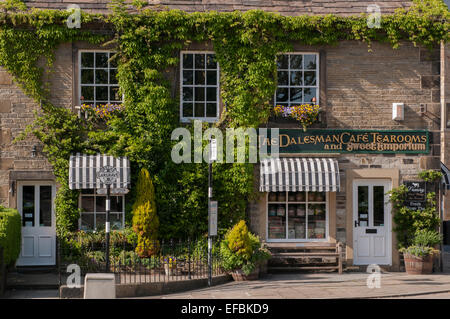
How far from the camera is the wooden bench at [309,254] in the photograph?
47.2 ft

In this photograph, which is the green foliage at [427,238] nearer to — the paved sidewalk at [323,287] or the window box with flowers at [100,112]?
the paved sidewalk at [323,287]

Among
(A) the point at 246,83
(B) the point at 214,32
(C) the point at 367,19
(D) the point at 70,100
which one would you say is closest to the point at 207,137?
(A) the point at 246,83

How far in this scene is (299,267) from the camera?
1439 cm

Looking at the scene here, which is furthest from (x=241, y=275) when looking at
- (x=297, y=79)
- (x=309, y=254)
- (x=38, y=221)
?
(x=38, y=221)

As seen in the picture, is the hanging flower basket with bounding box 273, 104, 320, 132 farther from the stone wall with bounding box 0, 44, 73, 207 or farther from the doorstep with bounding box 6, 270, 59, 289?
the doorstep with bounding box 6, 270, 59, 289

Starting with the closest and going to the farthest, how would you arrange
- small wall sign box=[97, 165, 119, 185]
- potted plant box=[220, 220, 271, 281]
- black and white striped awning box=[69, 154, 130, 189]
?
potted plant box=[220, 220, 271, 281]
small wall sign box=[97, 165, 119, 185]
black and white striped awning box=[69, 154, 130, 189]

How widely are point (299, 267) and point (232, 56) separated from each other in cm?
571

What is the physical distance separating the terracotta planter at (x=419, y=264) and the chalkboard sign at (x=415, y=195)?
136 centimetres

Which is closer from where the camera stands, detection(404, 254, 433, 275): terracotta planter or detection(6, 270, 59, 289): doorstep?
detection(6, 270, 59, 289): doorstep

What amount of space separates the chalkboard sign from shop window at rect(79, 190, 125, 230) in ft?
24.7

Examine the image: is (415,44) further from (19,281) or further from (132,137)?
(19,281)

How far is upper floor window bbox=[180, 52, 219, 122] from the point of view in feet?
48.9

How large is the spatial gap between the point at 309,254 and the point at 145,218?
429 centimetres

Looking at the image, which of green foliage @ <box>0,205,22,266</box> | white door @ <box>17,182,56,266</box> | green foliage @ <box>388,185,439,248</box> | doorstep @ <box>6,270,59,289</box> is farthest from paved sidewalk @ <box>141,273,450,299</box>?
white door @ <box>17,182,56,266</box>
